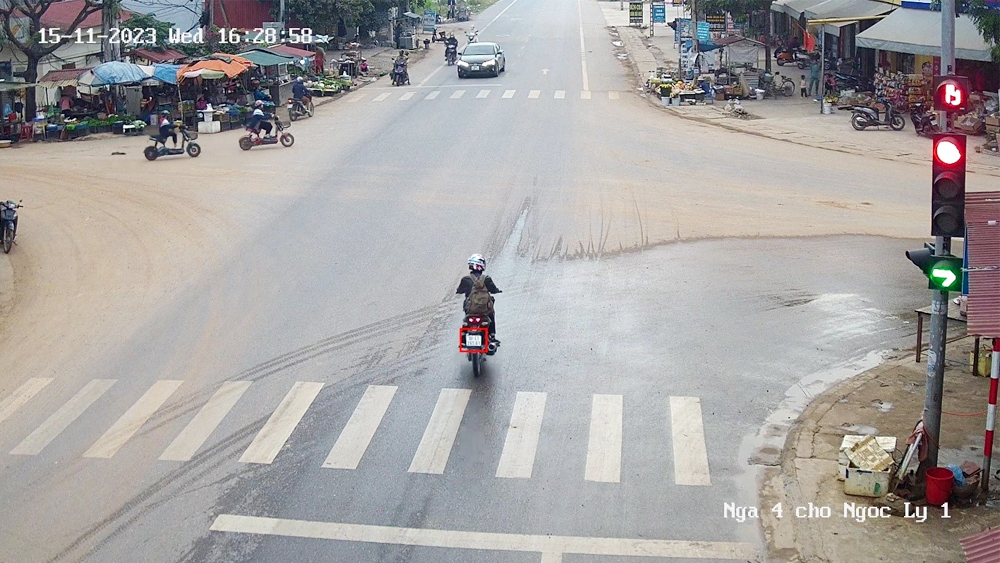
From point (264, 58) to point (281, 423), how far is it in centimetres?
2909

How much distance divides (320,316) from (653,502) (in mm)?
7249

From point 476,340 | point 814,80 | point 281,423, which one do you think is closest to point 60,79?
point 814,80

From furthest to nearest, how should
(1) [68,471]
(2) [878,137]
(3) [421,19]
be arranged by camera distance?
(3) [421,19], (2) [878,137], (1) [68,471]

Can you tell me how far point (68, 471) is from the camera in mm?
10805

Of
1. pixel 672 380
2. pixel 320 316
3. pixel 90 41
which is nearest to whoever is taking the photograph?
pixel 672 380

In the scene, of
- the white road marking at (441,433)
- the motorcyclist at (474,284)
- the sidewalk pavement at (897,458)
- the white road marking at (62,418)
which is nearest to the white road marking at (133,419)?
the white road marking at (62,418)

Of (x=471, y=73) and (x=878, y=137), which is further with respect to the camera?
(x=471, y=73)

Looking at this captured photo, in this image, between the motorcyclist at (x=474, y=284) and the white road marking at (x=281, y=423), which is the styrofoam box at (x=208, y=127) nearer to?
the motorcyclist at (x=474, y=284)

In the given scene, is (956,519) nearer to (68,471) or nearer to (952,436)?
(952,436)

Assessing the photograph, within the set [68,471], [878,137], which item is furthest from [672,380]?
[878,137]

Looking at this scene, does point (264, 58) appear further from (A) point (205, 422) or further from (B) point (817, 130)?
(A) point (205, 422)

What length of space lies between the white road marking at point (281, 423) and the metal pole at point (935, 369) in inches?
255

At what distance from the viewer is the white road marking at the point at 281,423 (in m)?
11.0

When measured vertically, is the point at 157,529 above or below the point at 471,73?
below
